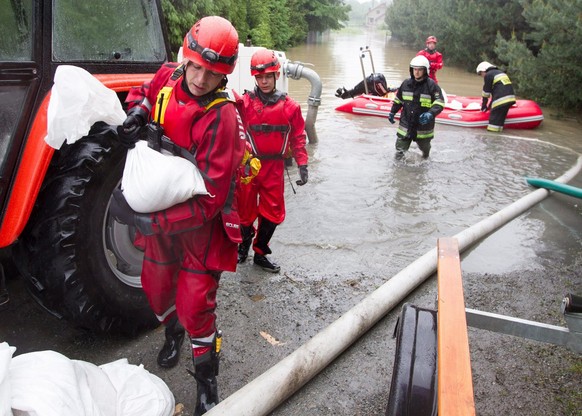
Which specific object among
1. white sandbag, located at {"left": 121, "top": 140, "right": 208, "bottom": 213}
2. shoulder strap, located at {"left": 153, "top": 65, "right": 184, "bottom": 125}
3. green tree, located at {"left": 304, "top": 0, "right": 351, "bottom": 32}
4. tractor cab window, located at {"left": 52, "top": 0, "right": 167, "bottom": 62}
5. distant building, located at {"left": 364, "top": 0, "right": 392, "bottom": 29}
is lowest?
distant building, located at {"left": 364, "top": 0, "right": 392, "bottom": 29}

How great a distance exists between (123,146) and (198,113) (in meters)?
0.69

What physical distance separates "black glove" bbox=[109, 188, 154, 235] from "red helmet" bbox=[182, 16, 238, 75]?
28.7 inches

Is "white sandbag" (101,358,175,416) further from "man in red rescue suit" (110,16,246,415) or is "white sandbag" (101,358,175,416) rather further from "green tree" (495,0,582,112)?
"green tree" (495,0,582,112)

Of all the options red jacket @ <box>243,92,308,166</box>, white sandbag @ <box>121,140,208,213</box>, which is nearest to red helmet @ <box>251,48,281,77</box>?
red jacket @ <box>243,92,308,166</box>

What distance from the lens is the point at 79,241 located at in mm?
2473

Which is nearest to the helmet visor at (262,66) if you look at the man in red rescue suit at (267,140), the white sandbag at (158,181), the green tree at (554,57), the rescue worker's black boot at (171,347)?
the man in red rescue suit at (267,140)

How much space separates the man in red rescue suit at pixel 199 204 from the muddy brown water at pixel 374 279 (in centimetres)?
47

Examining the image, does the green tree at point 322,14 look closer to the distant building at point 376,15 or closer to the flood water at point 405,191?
the flood water at point 405,191

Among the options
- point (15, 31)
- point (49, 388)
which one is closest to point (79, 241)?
point (49, 388)

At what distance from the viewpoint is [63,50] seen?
2658 millimetres

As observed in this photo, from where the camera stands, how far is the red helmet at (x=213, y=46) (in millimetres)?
2152

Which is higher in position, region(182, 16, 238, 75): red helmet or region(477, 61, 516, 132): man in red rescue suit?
region(182, 16, 238, 75): red helmet

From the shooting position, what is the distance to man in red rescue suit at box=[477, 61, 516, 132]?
33.2 ft

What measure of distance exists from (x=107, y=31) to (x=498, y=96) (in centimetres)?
923
